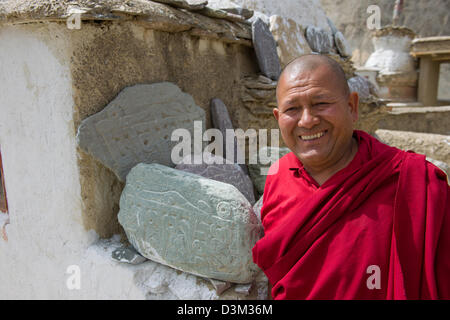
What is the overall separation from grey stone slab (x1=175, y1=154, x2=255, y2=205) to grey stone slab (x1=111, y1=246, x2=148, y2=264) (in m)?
0.61

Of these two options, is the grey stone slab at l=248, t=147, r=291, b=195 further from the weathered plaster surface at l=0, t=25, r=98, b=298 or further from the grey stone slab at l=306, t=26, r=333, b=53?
the grey stone slab at l=306, t=26, r=333, b=53

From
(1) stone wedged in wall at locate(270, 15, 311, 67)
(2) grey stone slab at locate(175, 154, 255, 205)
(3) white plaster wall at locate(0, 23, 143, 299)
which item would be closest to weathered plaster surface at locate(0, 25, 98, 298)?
(3) white plaster wall at locate(0, 23, 143, 299)

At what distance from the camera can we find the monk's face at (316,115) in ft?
4.57

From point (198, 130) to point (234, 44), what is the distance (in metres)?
1.24

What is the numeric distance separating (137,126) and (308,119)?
4.06 ft

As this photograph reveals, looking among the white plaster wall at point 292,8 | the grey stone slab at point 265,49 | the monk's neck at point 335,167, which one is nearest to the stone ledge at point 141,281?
the monk's neck at point 335,167

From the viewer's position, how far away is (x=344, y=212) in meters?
1.33

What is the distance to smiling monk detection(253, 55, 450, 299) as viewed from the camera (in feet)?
3.99

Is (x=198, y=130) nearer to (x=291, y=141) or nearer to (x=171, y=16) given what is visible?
(x=171, y=16)

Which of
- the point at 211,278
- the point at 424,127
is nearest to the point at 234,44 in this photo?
the point at 211,278

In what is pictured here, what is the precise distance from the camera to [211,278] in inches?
68.4

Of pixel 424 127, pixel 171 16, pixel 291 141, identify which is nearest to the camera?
pixel 291 141

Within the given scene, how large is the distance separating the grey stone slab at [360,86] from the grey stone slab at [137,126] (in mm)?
3517

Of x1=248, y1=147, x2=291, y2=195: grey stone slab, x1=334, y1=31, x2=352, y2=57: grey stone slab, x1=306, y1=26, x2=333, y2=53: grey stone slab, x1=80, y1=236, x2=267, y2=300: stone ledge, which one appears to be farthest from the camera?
x1=334, y1=31, x2=352, y2=57: grey stone slab
